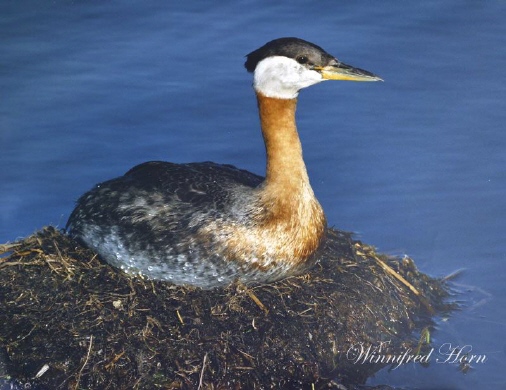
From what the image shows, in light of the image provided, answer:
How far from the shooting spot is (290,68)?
904 centimetres

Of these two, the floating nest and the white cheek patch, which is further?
the white cheek patch

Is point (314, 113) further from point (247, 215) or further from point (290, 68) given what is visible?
point (247, 215)

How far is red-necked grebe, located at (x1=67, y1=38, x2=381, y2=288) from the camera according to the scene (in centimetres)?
A: 907

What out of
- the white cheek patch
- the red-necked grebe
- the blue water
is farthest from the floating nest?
the white cheek patch

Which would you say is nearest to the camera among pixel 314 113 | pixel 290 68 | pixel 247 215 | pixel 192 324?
pixel 192 324

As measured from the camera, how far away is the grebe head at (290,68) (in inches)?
356

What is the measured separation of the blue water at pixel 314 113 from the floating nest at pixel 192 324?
84 centimetres

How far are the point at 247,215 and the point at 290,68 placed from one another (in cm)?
138

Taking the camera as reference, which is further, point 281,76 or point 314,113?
point 314,113
